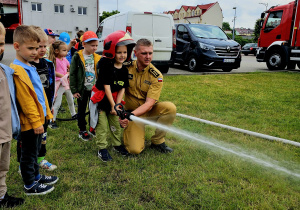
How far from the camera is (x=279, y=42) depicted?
1277 cm

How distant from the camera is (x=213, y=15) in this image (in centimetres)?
7388

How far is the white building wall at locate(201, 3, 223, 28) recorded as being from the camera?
72.8 m

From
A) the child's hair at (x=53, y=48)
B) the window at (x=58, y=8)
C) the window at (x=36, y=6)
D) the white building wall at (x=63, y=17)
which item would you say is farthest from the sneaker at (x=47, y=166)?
the window at (x=58, y=8)

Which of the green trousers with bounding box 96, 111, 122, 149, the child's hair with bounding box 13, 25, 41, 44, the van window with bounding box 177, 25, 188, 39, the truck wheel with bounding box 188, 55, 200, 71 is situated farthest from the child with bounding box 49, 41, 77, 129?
the van window with bounding box 177, 25, 188, 39

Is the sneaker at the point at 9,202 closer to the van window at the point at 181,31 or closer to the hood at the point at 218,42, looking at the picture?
the hood at the point at 218,42

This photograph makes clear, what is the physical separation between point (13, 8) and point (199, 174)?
3158cm

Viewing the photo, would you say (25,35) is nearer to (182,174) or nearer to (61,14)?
(182,174)

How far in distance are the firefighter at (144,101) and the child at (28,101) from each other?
121 centimetres

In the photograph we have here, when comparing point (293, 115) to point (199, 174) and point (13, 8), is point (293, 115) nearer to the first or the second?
point (199, 174)

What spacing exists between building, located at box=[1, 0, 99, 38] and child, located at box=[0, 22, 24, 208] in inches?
1495

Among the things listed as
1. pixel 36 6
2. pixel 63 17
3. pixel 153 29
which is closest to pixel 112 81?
pixel 153 29

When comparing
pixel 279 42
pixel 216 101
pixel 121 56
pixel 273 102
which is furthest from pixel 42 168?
pixel 279 42

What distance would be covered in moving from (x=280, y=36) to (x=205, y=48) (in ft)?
15.8

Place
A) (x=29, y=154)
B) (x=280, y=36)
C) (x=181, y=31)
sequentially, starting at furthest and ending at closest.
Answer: (x=280, y=36), (x=181, y=31), (x=29, y=154)
